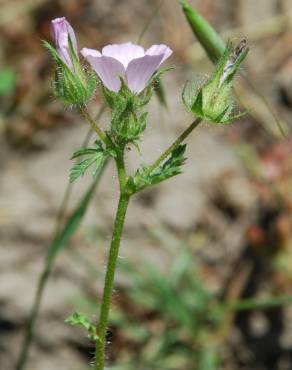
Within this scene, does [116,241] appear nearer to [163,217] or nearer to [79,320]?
[79,320]

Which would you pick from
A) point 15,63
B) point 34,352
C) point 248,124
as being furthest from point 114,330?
point 15,63

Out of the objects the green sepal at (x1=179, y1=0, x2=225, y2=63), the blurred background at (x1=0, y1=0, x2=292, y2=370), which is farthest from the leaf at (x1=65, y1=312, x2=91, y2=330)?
the blurred background at (x1=0, y1=0, x2=292, y2=370)

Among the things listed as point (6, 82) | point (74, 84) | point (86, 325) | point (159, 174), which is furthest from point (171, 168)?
point (6, 82)

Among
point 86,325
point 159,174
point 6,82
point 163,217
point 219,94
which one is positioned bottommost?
point 86,325

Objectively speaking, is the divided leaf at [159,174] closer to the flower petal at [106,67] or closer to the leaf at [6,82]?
the flower petal at [106,67]

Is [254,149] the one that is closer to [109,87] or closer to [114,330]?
[114,330]

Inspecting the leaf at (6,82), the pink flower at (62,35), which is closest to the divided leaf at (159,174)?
the pink flower at (62,35)
